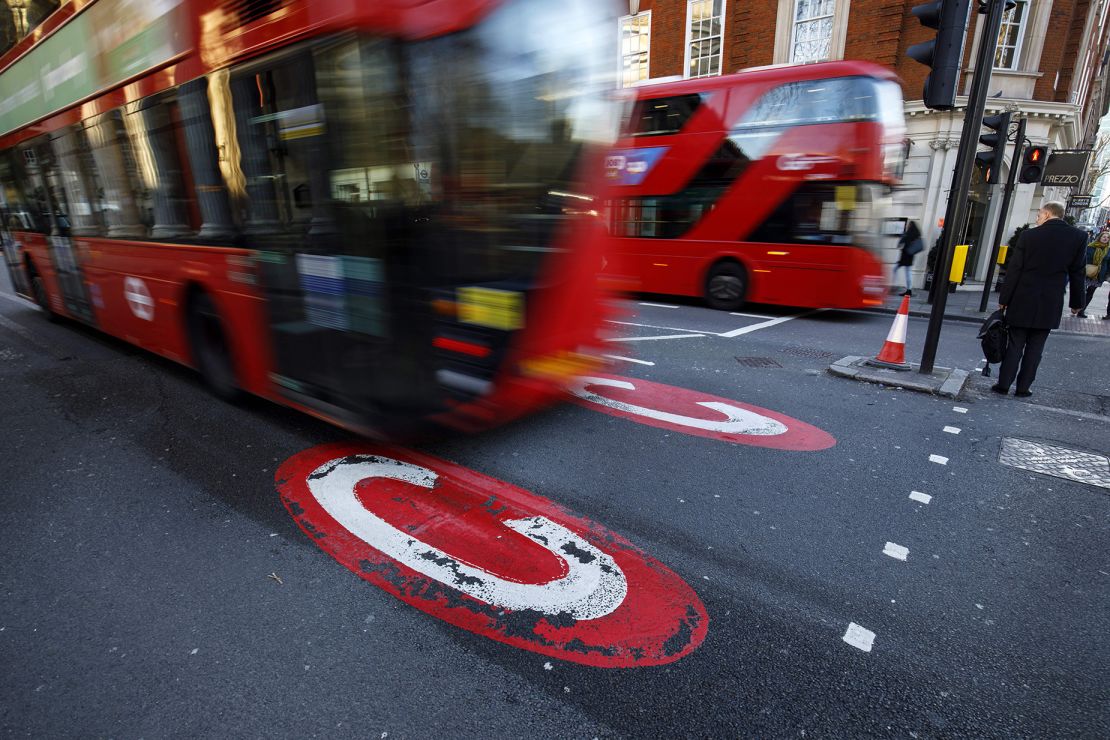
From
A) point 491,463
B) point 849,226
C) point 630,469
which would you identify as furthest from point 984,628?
point 849,226

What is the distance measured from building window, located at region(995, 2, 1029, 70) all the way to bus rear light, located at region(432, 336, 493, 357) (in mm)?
20772

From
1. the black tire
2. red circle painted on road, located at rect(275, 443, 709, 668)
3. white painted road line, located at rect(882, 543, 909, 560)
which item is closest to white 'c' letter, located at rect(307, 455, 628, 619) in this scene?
red circle painted on road, located at rect(275, 443, 709, 668)

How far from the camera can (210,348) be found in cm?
527

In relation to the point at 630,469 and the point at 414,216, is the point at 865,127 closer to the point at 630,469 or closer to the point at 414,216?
the point at 630,469

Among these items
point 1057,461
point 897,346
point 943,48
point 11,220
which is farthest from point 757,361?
point 11,220

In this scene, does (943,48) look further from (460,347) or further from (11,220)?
(11,220)

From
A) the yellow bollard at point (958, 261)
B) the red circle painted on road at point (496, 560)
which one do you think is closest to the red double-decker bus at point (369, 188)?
the red circle painted on road at point (496, 560)

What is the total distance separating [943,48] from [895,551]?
17.3 ft

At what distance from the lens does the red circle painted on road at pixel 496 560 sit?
8.38 feet

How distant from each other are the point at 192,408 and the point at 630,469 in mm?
4307

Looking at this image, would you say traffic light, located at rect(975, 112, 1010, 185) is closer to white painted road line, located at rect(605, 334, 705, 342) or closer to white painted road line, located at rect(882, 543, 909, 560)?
white painted road line, located at rect(605, 334, 705, 342)

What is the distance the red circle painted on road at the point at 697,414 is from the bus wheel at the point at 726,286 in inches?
222

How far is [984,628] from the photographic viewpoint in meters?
2.62

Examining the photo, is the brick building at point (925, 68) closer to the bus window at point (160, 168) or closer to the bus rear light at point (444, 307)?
the bus rear light at point (444, 307)
